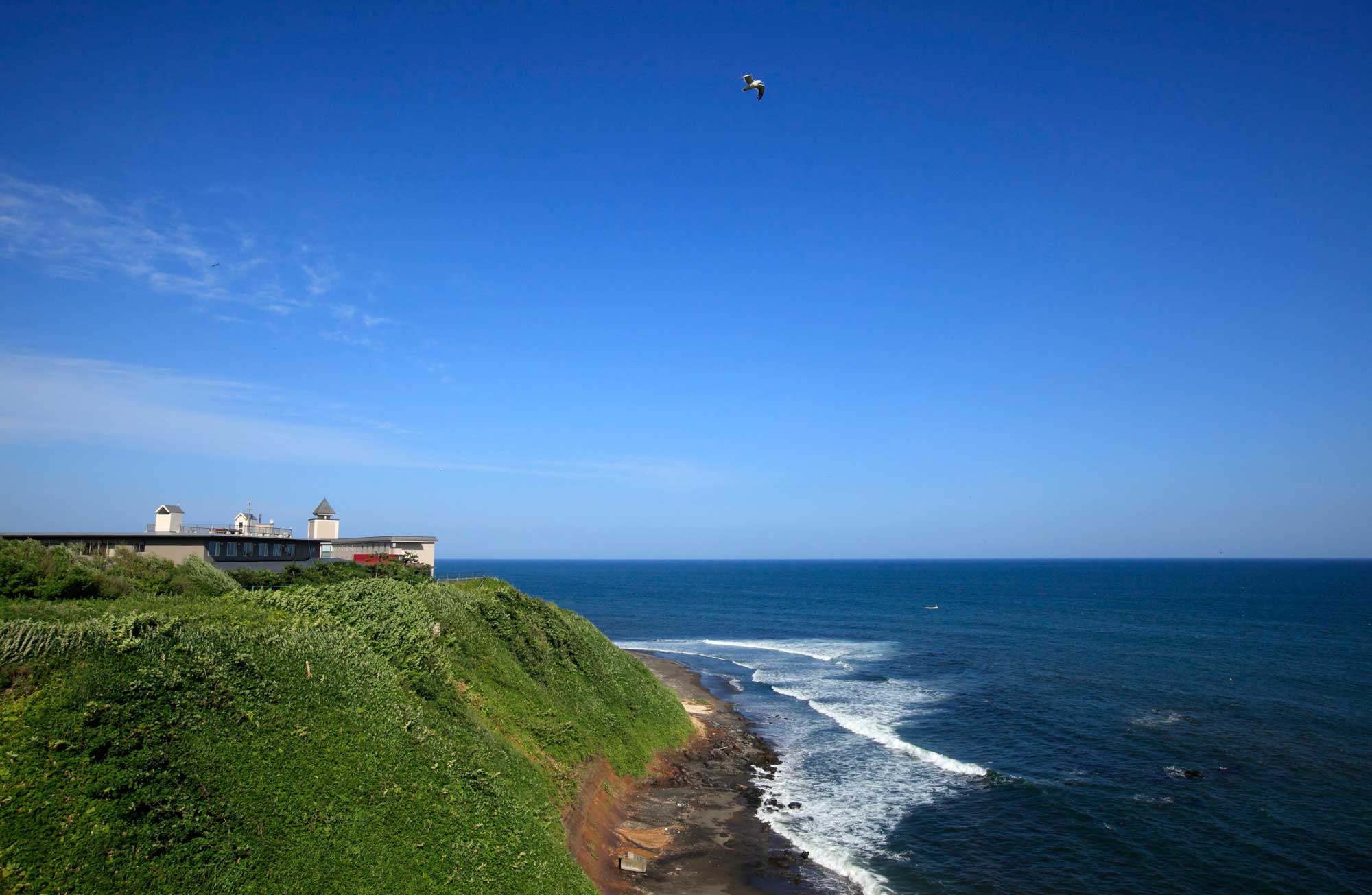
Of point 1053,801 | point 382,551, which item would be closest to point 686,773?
point 1053,801

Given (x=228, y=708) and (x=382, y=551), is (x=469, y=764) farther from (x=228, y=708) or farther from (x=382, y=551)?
(x=382, y=551)

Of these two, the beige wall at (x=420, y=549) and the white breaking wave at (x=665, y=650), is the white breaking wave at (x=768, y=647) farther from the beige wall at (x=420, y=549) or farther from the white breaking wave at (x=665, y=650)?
the beige wall at (x=420, y=549)

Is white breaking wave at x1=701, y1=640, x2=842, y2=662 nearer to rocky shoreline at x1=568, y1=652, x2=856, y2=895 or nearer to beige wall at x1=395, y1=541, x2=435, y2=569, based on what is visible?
beige wall at x1=395, y1=541, x2=435, y2=569

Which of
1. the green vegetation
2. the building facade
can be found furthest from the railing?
the green vegetation

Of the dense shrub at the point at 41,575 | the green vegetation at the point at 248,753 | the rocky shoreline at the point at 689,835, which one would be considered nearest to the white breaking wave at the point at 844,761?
the rocky shoreline at the point at 689,835

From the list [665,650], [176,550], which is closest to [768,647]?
[665,650]
